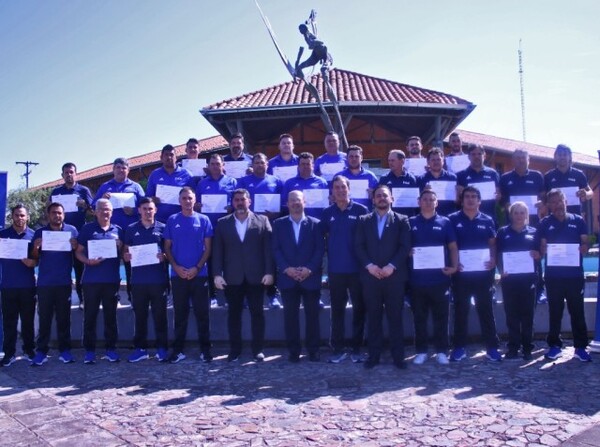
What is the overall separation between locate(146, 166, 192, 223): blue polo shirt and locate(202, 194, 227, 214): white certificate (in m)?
0.51

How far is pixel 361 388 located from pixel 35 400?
131 inches

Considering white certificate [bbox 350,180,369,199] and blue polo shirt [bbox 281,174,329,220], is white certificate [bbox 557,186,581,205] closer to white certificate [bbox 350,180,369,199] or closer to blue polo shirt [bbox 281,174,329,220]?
white certificate [bbox 350,180,369,199]

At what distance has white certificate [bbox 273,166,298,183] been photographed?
853cm

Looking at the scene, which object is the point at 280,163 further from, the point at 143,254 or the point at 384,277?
the point at 384,277

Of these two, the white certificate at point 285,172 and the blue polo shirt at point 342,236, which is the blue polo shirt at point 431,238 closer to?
the blue polo shirt at point 342,236

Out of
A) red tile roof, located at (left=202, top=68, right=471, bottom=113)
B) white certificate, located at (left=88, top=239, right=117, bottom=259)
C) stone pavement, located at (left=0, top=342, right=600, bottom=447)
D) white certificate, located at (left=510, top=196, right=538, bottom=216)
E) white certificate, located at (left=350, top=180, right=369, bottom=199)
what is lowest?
stone pavement, located at (left=0, top=342, right=600, bottom=447)

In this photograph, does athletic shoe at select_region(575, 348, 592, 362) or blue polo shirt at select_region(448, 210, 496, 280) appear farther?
blue polo shirt at select_region(448, 210, 496, 280)

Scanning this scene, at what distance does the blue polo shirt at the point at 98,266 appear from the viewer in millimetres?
7113

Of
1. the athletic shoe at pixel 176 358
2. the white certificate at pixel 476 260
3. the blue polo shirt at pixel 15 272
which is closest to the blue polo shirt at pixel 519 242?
the white certificate at pixel 476 260

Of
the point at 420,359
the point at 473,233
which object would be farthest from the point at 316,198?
the point at 420,359

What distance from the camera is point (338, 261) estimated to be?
6.76 m

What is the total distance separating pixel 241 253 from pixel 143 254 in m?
1.29

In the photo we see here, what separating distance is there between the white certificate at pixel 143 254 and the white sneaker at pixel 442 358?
12.2 ft

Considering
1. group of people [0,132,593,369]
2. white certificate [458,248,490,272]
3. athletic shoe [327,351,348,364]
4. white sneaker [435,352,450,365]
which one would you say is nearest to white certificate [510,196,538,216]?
group of people [0,132,593,369]
